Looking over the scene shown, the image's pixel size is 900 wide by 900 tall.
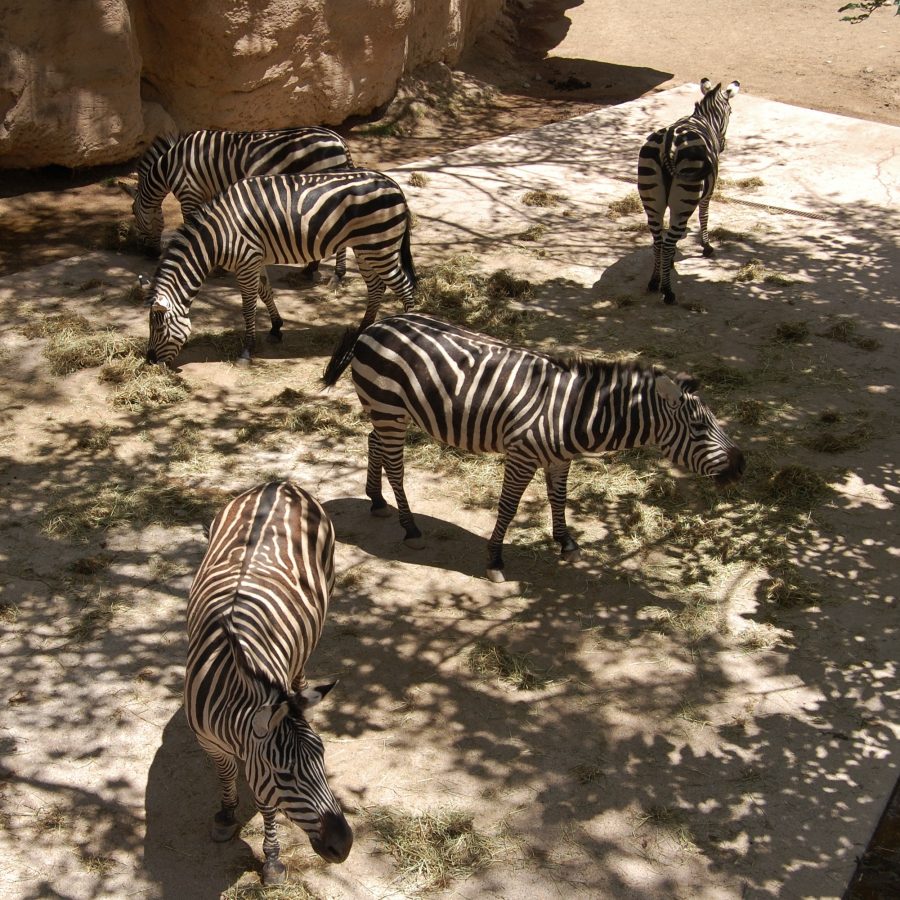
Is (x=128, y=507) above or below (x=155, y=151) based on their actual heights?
below

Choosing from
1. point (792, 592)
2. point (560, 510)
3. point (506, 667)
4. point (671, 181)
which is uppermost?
point (671, 181)

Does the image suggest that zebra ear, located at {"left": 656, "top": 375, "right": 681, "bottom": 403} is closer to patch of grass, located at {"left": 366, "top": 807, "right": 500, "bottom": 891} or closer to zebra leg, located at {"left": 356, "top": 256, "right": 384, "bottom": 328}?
patch of grass, located at {"left": 366, "top": 807, "right": 500, "bottom": 891}

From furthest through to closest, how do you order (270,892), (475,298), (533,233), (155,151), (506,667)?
(533,233), (155,151), (475,298), (506,667), (270,892)

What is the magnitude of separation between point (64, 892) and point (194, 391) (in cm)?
495

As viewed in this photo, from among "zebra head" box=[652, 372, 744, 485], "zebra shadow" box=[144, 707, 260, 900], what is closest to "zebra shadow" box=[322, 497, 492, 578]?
"zebra head" box=[652, 372, 744, 485]

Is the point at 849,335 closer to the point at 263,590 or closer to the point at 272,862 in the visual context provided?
the point at 263,590

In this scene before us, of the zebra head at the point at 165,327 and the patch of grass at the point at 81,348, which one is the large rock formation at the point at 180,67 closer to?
the patch of grass at the point at 81,348

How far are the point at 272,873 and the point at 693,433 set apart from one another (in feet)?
11.7

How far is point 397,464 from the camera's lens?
7.04 m

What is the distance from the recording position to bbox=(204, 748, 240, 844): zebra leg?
189 inches

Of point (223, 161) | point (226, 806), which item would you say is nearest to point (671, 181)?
point (223, 161)

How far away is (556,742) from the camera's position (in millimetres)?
5625

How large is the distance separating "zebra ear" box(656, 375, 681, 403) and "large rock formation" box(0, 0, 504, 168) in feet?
27.9

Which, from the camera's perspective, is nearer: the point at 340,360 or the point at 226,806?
the point at 226,806
